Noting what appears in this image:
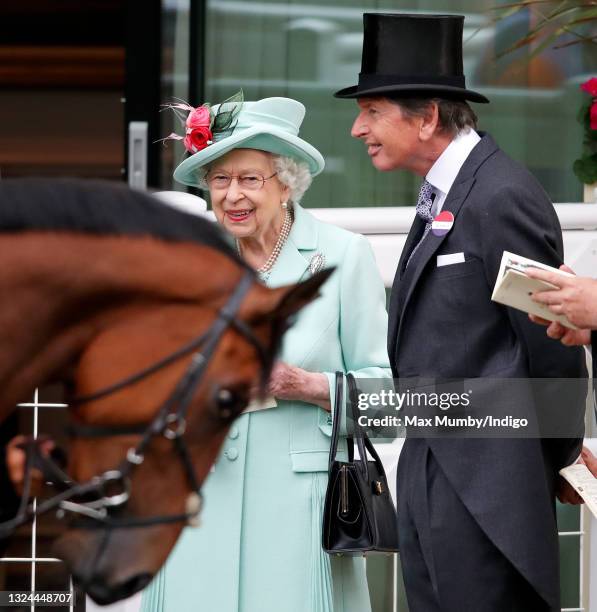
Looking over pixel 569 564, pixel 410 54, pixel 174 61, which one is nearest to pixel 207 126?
pixel 410 54

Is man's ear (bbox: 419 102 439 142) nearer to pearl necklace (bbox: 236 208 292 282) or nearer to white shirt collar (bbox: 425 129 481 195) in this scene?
white shirt collar (bbox: 425 129 481 195)

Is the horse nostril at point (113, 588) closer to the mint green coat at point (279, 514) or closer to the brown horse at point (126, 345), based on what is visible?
the brown horse at point (126, 345)

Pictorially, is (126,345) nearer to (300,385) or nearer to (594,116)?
(300,385)

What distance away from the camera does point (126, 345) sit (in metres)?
1.82

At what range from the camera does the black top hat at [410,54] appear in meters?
3.26

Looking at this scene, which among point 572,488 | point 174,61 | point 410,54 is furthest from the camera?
point 174,61

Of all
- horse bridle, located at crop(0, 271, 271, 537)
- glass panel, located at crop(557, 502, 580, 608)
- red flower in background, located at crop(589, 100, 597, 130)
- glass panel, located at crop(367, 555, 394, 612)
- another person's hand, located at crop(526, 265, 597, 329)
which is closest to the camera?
horse bridle, located at crop(0, 271, 271, 537)

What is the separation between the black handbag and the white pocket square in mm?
→ 384

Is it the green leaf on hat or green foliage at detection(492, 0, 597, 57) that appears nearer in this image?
the green leaf on hat

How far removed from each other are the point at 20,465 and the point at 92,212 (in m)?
0.40

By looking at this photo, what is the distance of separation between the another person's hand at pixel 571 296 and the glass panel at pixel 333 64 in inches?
133

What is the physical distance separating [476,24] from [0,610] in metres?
3.30

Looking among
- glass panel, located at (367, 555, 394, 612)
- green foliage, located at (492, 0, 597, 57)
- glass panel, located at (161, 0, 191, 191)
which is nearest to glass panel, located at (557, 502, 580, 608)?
glass panel, located at (367, 555, 394, 612)

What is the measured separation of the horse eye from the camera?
1828 mm
